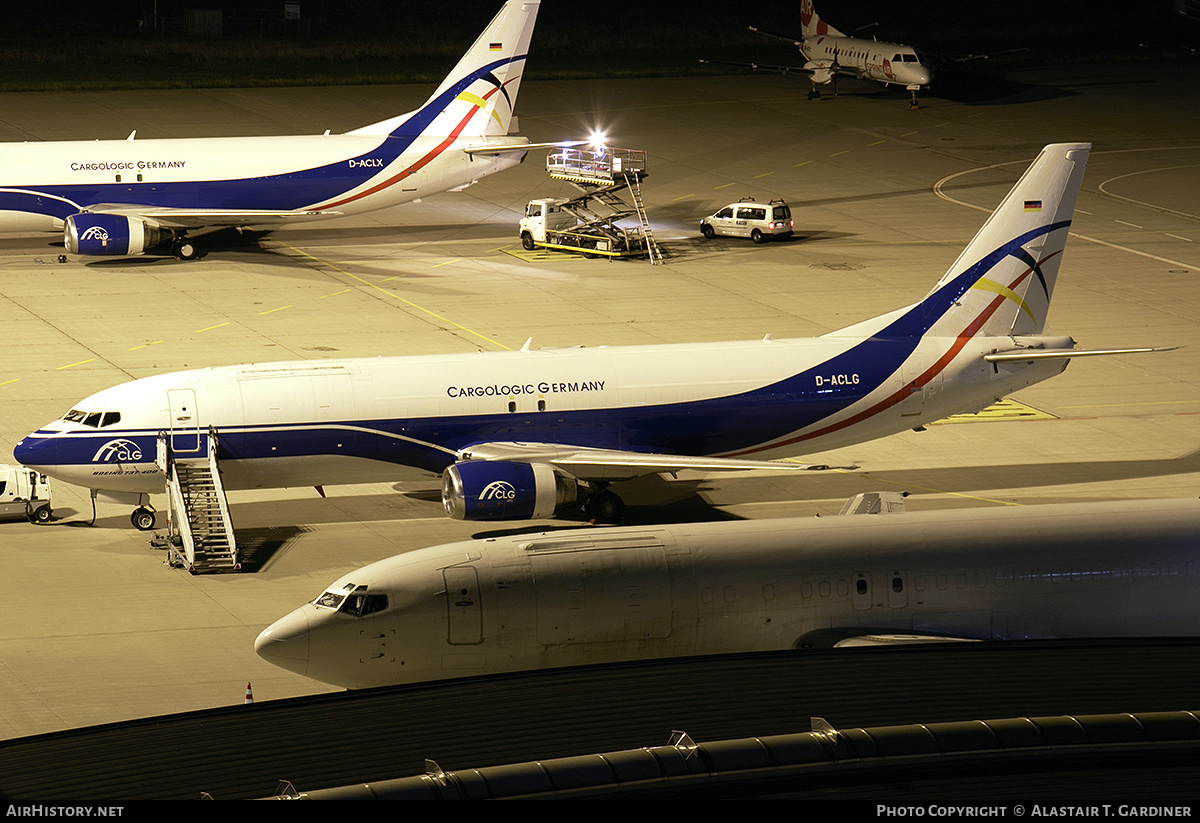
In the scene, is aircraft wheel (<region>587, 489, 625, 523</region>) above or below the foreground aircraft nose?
below

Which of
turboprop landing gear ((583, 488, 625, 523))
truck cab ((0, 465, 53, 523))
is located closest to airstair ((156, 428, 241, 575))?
truck cab ((0, 465, 53, 523))

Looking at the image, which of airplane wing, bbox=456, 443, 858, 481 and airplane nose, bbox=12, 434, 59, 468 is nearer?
airplane nose, bbox=12, 434, 59, 468

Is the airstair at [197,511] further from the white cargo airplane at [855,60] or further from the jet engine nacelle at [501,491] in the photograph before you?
the white cargo airplane at [855,60]

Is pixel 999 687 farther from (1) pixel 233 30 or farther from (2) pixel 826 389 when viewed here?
(1) pixel 233 30

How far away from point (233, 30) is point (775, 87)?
44360 mm

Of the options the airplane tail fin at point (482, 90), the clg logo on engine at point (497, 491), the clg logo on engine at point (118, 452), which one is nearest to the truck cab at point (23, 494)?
the clg logo on engine at point (118, 452)

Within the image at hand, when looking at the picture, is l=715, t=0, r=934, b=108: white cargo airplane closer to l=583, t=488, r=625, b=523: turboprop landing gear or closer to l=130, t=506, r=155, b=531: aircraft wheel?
l=583, t=488, r=625, b=523: turboprop landing gear

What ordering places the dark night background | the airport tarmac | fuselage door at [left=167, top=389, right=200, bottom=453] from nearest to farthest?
the airport tarmac, fuselage door at [left=167, top=389, right=200, bottom=453], the dark night background

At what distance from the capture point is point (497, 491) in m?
33.6

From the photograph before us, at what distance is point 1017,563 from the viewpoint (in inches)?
1093

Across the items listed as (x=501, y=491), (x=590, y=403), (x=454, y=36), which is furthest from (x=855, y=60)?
(x=501, y=491)

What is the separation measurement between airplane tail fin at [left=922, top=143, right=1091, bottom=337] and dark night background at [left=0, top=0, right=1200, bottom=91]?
215 ft

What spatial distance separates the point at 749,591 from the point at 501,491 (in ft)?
27.0

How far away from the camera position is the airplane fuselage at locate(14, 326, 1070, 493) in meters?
34.6
